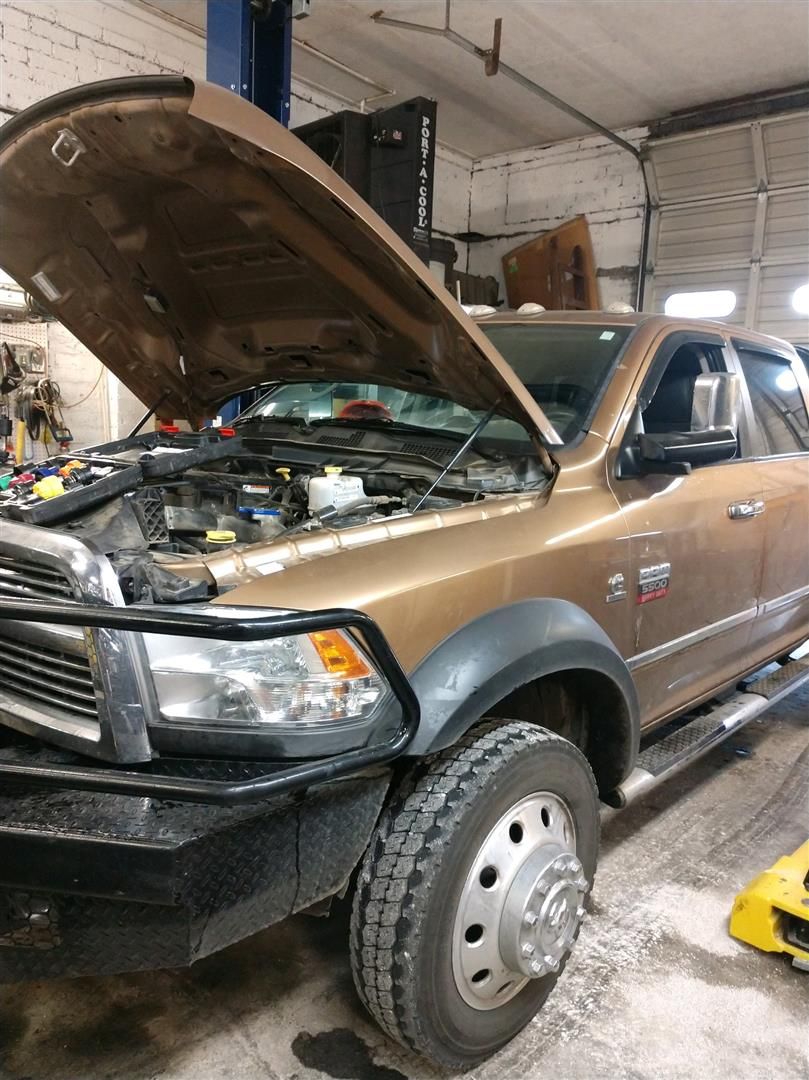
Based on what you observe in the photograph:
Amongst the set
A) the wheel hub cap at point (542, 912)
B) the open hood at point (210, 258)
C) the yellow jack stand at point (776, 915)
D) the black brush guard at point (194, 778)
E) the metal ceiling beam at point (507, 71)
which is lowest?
the yellow jack stand at point (776, 915)

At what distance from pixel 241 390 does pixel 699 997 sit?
2.46m

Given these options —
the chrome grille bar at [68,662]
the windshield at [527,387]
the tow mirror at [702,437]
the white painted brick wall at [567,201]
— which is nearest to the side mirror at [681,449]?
the tow mirror at [702,437]

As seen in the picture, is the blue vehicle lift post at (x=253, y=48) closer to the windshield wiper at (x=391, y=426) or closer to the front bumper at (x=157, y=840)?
the windshield wiper at (x=391, y=426)

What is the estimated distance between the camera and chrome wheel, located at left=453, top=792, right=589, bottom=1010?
1.68 meters

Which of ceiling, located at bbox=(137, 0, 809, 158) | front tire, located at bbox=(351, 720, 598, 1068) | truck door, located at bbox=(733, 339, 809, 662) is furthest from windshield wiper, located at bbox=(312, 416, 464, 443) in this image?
ceiling, located at bbox=(137, 0, 809, 158)

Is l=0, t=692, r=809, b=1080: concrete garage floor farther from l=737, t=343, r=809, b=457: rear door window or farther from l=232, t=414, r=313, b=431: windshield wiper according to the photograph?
l=737, t=343, r=809, b=457: rear door window

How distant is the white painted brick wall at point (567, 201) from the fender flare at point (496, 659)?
814 cm

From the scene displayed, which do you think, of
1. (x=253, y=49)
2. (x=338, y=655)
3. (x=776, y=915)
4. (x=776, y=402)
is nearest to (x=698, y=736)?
(x=776, y=915)

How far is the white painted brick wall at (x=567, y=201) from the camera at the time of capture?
29.9 feet

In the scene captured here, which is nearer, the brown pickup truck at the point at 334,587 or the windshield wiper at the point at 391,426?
the brown pickup truck at the point at 334,587

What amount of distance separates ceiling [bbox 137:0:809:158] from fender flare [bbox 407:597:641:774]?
6.44m

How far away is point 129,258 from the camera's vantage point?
97.6 inches

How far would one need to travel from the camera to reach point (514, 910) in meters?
1.70

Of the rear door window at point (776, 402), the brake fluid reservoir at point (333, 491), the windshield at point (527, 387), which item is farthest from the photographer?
the rear door window at point (776, 402)
